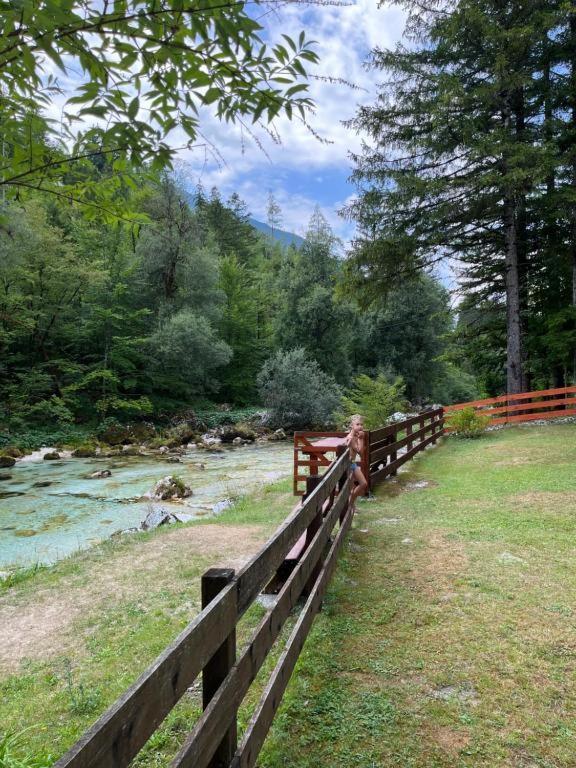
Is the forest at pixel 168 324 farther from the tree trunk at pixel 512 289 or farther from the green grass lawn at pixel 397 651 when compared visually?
the green grass lawn at pixel 397 651

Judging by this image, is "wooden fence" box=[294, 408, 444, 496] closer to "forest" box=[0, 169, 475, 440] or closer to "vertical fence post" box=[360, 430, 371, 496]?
"vertical fence post" box=[360, 430, 371, 496]

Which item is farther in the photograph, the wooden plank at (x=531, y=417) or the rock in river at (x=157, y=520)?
the wooden plank at (x=531, y=417)

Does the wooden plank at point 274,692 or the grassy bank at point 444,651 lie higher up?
the wooden plank at point 274,692

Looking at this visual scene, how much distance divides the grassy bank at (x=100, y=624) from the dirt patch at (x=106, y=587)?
0.01 m

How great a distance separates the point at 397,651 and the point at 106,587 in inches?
117

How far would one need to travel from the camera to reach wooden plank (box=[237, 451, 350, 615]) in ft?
5.90

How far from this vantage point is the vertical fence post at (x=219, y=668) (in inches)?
61.6

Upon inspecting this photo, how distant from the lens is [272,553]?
2.21m

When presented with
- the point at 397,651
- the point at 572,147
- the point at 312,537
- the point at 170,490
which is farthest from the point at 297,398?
the point at 397,651

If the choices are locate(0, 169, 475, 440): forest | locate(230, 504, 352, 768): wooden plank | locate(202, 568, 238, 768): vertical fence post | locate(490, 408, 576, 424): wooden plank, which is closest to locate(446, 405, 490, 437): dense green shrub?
locate(490, 408, 576, 424): wooden plank

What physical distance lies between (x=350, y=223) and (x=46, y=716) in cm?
1465

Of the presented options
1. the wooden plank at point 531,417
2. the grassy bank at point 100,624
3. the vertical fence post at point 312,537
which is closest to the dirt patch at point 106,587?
the grassy bank at point 100,624

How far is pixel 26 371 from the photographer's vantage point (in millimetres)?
21516

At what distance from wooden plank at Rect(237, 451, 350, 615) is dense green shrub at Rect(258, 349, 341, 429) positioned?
19.7 meters
